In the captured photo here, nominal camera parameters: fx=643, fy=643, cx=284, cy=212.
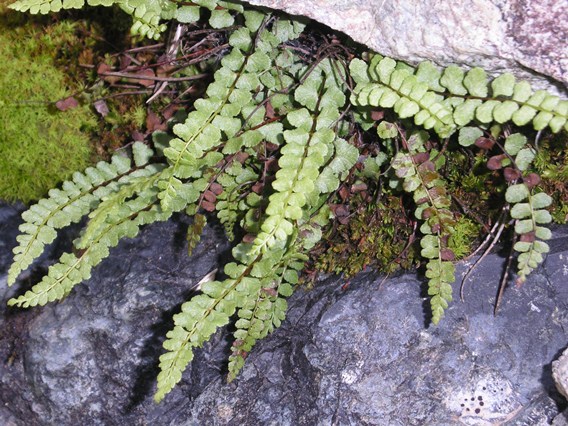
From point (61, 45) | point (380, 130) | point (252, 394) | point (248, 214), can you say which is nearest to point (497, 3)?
point (380, 130)

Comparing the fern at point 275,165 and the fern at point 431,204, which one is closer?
the fern at point 275,165

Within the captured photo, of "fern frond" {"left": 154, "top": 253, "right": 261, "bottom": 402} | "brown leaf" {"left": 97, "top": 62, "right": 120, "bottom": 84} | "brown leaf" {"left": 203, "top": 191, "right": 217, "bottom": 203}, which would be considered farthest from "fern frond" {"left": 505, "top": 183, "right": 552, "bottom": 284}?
"brown leaf" {"left": 97, "top": 62, "right": 120, "bottom": 84}

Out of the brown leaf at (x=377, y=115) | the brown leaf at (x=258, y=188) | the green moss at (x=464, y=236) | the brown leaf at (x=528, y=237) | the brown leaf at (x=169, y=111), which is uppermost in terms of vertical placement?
the brown leaf at (x=377, y=115)

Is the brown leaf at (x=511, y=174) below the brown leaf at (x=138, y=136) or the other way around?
A: below

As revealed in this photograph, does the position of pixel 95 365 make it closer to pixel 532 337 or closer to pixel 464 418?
pixel 464 418

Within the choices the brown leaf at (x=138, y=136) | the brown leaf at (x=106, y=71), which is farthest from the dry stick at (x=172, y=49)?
the brown leaf at (x=106, y=71)

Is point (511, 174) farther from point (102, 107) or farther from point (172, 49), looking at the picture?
point (102, 107)

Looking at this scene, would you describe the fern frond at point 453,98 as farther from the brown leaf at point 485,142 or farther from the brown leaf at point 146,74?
the brown leaf at point 146,74

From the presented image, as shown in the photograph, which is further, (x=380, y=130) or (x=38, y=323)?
(x=38, y=323)
